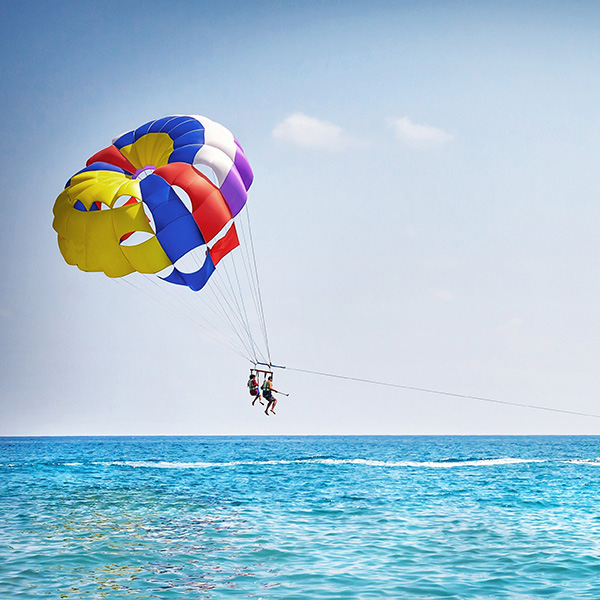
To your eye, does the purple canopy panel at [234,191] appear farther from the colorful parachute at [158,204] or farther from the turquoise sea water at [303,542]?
the turquoise sea water at [303,542]

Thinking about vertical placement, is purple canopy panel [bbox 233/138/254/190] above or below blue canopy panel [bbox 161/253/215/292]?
above

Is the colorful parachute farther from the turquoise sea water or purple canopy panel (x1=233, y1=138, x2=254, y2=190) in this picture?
the turquoise sea water

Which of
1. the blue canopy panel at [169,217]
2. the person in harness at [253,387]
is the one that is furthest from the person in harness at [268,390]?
the blue canopy panel at [169,217]

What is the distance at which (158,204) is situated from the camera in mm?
13281

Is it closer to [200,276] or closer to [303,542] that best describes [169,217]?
[200,276]

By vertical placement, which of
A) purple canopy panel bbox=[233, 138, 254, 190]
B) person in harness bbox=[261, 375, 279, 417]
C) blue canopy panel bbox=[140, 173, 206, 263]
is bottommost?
person in harness bbox=[261, 375, 279, 417]

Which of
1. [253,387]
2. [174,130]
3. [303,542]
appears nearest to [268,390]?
[253,387]

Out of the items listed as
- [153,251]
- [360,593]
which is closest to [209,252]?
[153,251]

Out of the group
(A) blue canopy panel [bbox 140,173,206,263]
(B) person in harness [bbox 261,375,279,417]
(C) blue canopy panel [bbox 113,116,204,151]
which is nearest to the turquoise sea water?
(B) person in harness [bbox 261,375,279,417]

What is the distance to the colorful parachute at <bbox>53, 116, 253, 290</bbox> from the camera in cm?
1337

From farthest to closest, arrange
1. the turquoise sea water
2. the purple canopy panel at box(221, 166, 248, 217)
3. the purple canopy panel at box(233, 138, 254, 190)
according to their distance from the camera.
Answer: the purple canopy panel at box(233, 138, 254, 190) → the purple canopy panel at box(221, 166, 248, 217) → the turquoise sea water

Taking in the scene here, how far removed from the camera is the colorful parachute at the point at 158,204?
43.9ft

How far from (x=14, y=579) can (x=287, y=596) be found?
405cm

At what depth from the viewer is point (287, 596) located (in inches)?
359
